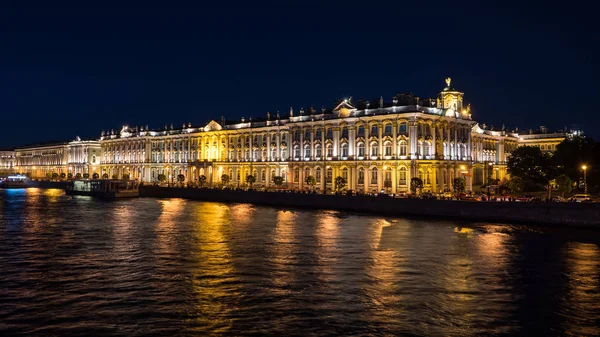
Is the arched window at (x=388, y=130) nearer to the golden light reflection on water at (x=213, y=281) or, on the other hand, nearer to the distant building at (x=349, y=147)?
the distant building at (x=349, y=147)

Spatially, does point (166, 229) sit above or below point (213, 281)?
above

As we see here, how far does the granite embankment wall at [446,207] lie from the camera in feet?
155

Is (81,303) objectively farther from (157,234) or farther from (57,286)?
(157,234)

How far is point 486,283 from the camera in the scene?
26000 mm

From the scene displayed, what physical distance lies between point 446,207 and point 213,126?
70283 mm

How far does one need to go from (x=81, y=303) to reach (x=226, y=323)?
642 centimetres

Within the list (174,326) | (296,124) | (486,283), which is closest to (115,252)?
(174,326)

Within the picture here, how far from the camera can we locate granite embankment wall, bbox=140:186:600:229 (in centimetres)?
4738

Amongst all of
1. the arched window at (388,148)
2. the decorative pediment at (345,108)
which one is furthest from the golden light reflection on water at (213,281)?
the decorative pediment at (345,108)

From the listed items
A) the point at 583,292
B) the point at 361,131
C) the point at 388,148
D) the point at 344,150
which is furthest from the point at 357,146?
the point at 583,292

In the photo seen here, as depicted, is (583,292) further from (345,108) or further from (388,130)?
(345,108)

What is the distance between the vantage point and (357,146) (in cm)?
8675

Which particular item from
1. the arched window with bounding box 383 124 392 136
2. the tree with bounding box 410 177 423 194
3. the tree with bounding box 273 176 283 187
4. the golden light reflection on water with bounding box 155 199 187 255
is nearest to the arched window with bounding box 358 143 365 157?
the arched window with bounding box 383 124 392 136

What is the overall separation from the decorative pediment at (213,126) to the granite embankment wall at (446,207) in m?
34.0
